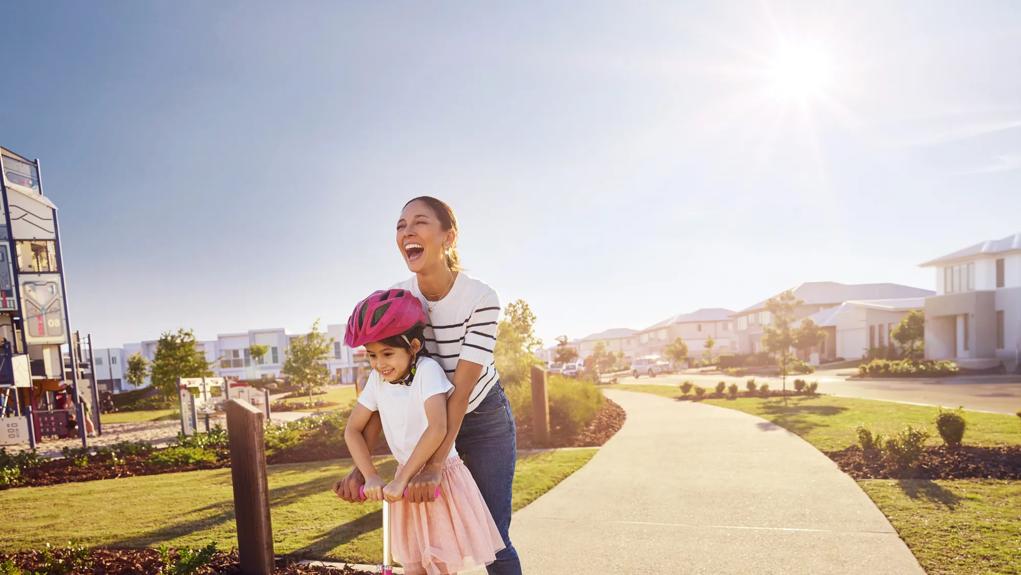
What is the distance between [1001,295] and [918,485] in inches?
1306

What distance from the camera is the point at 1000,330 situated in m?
29.3

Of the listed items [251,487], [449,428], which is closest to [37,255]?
[251,487]

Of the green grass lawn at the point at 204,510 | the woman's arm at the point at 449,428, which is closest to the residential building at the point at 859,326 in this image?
the green grass lawn at the point at 204,510

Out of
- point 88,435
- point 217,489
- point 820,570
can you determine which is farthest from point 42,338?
point 820,570

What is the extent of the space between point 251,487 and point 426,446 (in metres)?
2.38

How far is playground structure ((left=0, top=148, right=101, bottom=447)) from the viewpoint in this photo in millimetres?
13305

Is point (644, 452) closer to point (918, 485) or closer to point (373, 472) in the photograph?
point (918, 485)

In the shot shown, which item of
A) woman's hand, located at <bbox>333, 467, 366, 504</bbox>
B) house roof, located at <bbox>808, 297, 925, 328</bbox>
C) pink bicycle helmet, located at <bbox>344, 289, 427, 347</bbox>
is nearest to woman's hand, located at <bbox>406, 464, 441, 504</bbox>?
woman's hand, located at <bbox>333, 467, 366, 504</bbox>

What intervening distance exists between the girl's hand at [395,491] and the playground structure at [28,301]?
49.0ft

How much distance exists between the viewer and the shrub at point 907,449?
21.0 feet

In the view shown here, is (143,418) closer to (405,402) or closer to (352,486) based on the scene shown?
(352,486)

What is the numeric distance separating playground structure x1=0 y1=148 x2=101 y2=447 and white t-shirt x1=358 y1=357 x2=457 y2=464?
1474 cm

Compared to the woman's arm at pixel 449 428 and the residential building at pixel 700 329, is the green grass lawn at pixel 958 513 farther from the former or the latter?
the residential building at pixel 700 329

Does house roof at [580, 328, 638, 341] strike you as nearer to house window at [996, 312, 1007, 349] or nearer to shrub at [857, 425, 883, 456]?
house window at [996, 312, 1007, 349]
